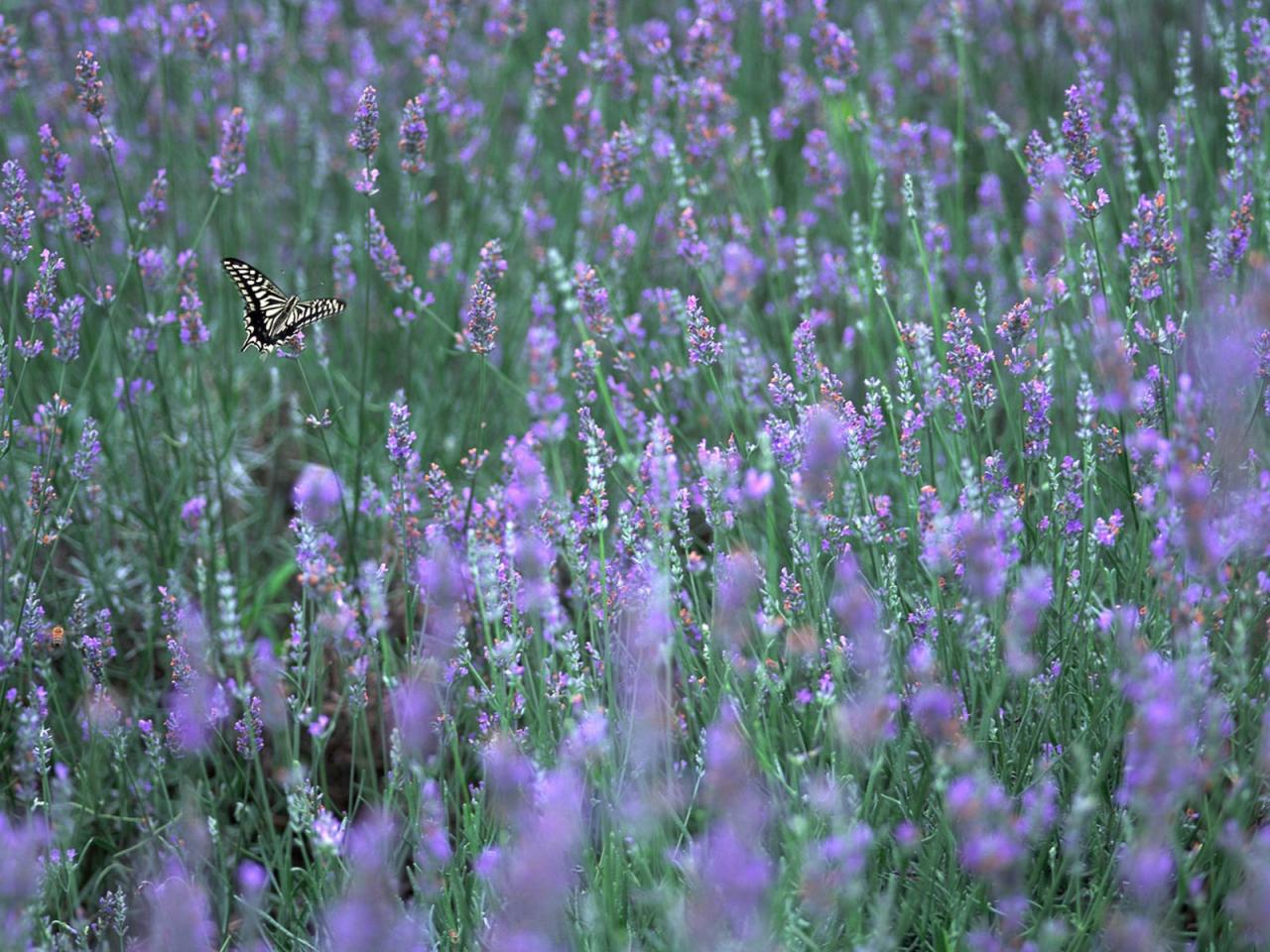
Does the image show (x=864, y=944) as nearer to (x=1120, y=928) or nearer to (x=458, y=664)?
(x=1120, y=928)

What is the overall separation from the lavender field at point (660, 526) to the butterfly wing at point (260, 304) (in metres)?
0.04

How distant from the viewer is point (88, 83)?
267 cm

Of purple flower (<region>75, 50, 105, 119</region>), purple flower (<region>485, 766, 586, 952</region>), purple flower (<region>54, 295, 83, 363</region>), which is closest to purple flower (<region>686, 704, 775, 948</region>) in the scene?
purple flower (<region>485, 766, 586, 952</region>)

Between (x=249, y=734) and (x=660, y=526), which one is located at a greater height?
(x=660, y=526)

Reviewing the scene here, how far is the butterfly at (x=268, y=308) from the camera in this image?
2.77 meters

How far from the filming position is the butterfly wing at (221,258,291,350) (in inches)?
109

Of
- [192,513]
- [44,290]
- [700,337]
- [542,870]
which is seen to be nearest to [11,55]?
[44,290]

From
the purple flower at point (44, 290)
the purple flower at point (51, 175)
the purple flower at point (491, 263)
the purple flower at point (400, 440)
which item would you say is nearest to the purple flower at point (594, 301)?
the purple flower at point (491, 263)

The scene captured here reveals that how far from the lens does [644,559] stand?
2.04m

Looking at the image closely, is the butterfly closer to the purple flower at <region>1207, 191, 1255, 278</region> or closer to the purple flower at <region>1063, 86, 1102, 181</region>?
the purple flower at <region>1063, 86, 1102, 181</region>

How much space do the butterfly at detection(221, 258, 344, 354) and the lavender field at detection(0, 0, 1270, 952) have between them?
34mm

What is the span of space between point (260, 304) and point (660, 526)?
133 cm

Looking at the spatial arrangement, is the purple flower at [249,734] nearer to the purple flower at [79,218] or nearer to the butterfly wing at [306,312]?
the butterfly wing at [306,312]

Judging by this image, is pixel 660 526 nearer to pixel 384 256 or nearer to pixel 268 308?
pixel 384 256
